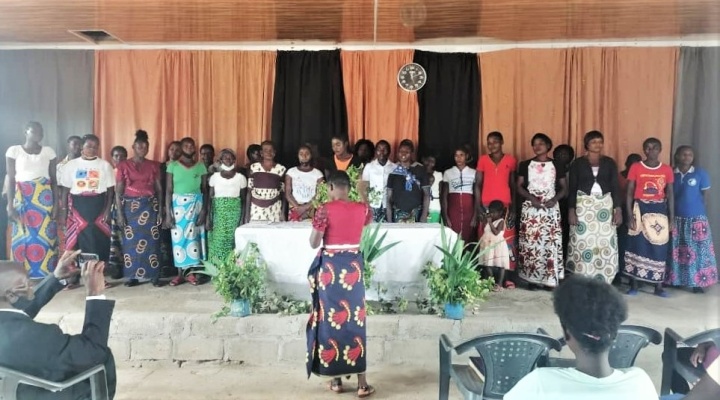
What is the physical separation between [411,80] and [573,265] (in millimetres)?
2665

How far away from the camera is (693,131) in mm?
5934

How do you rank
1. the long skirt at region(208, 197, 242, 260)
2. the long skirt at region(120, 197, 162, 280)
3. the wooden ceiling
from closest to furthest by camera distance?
the wooden ceiling < the long skirt at region(120, 197, 162, 280) < the long skirt at region(208, 197, 242, 260)

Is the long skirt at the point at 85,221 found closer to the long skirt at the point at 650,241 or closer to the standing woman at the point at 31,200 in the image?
the standing woman at the point at 31,200

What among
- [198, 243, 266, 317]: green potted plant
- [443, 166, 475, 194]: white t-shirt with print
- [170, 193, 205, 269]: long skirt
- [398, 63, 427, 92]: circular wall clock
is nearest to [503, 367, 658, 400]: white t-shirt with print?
[198, 243, 266, 317]: green potted plant

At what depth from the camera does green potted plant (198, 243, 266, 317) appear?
13.3 ft

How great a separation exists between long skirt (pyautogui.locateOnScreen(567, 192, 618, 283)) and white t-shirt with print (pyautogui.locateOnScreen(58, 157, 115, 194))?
4.58 m

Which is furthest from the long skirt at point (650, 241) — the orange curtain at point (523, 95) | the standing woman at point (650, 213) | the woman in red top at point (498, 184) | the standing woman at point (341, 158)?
the standing woman at point (341, 158)

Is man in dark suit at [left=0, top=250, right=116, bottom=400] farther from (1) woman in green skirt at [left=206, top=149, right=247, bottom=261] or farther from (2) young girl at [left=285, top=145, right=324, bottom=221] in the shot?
(2) young girl at [left=285, top=145, right=324, bottom=221]

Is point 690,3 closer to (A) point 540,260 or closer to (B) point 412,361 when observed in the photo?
(A) point 540,260

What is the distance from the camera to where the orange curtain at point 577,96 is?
239 inches

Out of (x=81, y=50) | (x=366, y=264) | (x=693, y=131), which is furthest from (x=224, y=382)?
(x=693, y=131)

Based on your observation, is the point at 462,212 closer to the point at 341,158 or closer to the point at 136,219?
the point at 341,158

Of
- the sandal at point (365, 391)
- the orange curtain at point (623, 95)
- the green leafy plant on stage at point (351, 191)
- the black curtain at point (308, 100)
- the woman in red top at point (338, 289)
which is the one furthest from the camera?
the black curtain at point (308, 100)

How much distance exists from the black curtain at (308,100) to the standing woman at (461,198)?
55.6 inches
